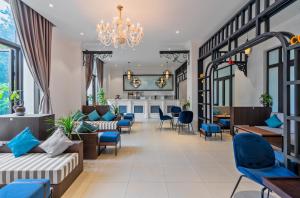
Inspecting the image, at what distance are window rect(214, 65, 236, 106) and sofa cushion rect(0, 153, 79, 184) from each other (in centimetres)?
799

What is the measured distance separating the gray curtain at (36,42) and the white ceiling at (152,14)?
0.21 meters

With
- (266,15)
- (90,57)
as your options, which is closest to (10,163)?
(266,15)

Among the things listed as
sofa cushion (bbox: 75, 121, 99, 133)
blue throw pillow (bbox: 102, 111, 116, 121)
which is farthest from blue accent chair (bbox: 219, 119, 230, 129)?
sofa cushion (bbox: 75, 121, 99, 133)

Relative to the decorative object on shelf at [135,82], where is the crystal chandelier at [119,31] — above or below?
above

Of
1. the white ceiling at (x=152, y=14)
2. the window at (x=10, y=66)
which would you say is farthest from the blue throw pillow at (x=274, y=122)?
the window at (x=10, y=66)

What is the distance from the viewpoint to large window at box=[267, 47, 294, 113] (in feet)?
21.6

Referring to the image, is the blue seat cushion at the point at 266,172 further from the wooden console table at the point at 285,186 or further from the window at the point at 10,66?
the window at the point at 10,66

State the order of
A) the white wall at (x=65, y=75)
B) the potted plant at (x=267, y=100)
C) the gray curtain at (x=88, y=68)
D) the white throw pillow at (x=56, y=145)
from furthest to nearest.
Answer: the gray curtain at (x=88, y=68), the potted plant at (x=267, y=100), the white wall at (x=65, y=75), the white throw pillow at (x=56, y=145)

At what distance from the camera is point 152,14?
5.09m

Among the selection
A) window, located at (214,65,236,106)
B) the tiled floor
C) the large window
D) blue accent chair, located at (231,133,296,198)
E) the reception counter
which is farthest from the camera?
the reception counter

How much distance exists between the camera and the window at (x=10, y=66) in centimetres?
457

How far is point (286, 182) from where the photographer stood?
1853mm

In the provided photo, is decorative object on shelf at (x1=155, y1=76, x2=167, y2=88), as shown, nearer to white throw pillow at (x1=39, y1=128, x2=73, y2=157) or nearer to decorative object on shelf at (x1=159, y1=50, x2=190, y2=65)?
decorative object on shelf at (x1=159, y1=50, x2=190, y2=65)

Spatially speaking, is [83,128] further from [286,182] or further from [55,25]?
[286,182]
